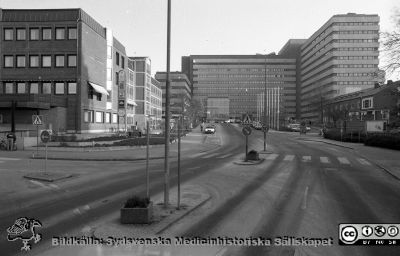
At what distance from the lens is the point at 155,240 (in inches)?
348

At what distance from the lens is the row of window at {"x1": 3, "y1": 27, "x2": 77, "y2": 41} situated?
161ft

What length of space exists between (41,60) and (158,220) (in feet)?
145

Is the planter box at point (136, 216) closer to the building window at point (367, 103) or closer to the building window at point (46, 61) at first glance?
the building window at point (46, 61)

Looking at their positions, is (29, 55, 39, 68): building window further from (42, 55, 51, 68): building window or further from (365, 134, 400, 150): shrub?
(365, 134, 400, 150): shrub

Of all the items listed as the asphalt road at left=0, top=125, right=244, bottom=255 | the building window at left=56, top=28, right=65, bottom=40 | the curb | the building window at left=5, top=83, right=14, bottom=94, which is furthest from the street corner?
the building window at left=5, top=83, right=14, bottom=94

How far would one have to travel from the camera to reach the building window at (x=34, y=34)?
1945 inches

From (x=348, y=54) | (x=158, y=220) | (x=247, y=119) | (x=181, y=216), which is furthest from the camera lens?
(x=348, y=54)

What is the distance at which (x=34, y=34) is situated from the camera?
162 feet

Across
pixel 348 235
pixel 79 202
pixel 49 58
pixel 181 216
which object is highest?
pixel 49 58

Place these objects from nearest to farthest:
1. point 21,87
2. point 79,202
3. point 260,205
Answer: point 260,205 < point 79,202 < point 21,87

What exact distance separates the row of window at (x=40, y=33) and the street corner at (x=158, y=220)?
4016 cm

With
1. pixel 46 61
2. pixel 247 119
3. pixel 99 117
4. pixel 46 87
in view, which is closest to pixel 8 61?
pixel 46 61

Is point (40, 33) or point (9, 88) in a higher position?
point (40, 33)

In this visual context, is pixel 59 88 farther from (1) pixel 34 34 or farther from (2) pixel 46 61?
(1) pixel 34 34
